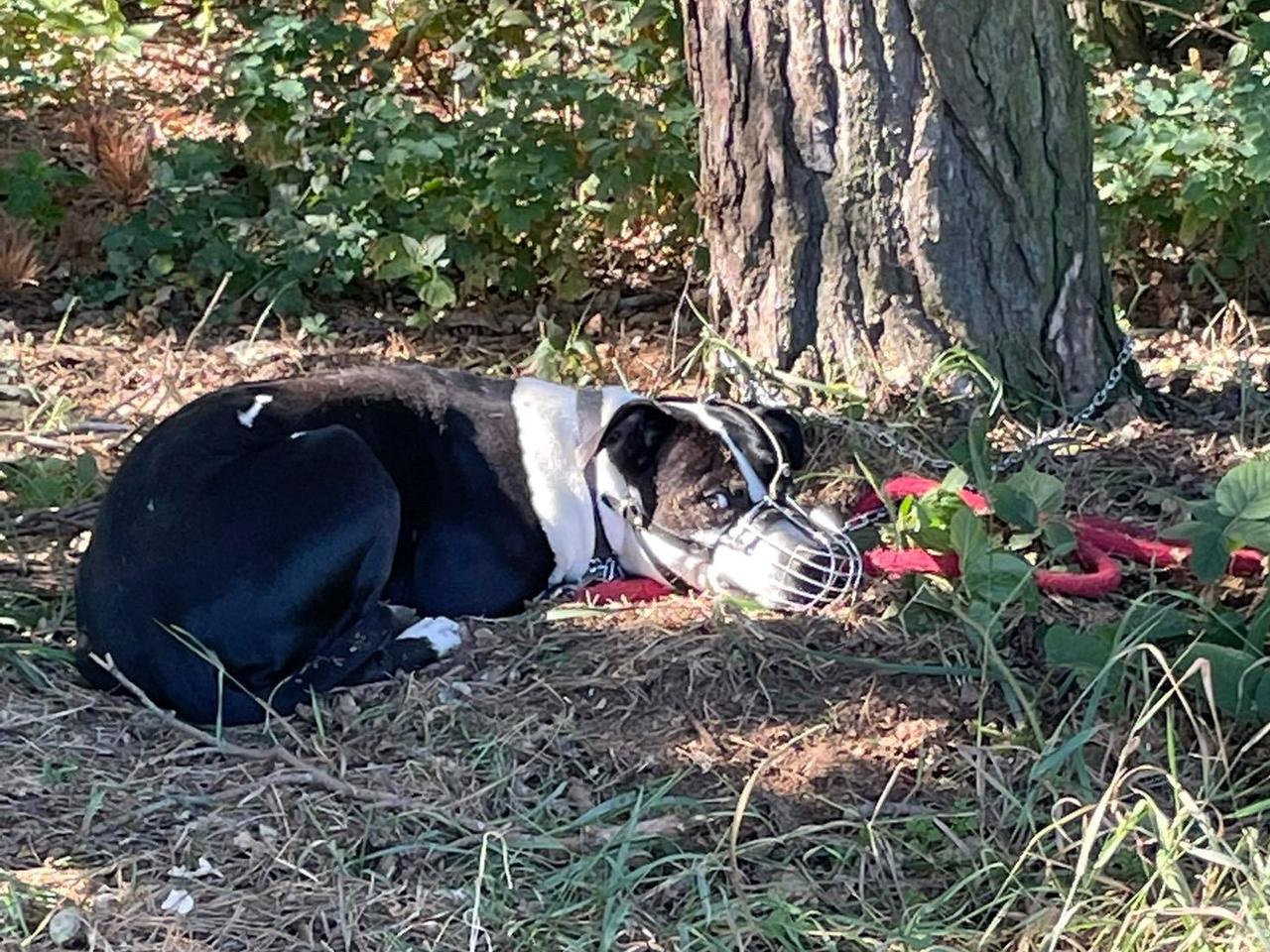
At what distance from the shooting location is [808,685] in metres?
3.25

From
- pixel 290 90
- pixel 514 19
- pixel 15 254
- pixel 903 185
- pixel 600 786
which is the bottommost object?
pixel 600 786

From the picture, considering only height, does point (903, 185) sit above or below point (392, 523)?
above

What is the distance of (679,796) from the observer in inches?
113

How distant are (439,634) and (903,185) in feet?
5.12

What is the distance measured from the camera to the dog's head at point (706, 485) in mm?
3662

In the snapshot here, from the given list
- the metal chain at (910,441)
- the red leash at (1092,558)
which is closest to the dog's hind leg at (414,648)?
the red leash at (1092,558)

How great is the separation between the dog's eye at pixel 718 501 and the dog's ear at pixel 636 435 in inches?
6.5

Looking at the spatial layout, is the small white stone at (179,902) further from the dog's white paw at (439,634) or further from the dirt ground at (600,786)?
the dog's white paw at (439,634)

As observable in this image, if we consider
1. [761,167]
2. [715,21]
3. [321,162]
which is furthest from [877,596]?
[321,162]

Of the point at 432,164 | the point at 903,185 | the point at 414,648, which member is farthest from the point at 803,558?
the point at 432,164

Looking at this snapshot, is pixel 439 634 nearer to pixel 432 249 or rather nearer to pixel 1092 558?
pixel 1092 558

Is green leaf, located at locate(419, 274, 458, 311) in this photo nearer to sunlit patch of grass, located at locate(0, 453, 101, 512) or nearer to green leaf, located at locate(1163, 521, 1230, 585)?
sunlit patch of grass, located at locate(0, 453, 101, 512)

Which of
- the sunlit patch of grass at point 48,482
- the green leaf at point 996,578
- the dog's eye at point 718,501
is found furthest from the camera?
the sunlit patch of grass at point 48,482

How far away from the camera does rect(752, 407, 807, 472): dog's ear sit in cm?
386
